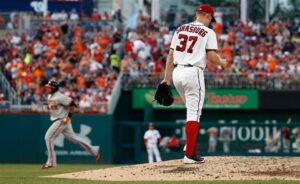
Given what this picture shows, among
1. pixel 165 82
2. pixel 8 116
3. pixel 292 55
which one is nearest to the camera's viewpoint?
pixel 165 82

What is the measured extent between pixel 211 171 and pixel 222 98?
58.6 ft

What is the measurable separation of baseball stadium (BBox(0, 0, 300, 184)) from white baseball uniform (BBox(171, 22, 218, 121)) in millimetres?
12951

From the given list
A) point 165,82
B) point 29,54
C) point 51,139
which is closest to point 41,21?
point 29,54

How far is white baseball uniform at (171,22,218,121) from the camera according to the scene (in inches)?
478

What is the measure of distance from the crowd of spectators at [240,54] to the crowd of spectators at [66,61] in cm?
72

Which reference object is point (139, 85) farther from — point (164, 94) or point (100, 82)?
point (164, 94)

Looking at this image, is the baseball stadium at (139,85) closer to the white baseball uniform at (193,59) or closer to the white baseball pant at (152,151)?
the white baseball pant at (152,151)

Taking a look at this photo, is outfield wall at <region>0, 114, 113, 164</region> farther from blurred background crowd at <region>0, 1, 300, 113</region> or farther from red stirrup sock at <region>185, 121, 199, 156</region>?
red stirrup sock at <region>185, 121, 199, 156</region>

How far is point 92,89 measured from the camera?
93.7ft

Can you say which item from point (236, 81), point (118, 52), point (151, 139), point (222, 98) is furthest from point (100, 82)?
point (236, 81)

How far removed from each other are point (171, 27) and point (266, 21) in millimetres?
3213

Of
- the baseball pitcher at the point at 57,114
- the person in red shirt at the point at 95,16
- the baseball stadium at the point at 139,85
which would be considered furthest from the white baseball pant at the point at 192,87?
the person in red shirt at the point at 95,16

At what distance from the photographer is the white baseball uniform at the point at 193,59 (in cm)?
1213

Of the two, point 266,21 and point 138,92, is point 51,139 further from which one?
point 266,21
